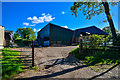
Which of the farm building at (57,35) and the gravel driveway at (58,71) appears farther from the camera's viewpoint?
the farm building at (57,35)

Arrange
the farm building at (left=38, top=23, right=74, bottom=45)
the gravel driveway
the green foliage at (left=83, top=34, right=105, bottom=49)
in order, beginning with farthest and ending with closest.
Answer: the farm building at (left=38, top=23, right=74, bottom=45), the green foliage at (left=83, top=34, right=105, bottom=49), the gravel driveway

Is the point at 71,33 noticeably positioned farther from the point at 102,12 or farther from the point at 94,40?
the point at 94,40

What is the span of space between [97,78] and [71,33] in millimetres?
16678

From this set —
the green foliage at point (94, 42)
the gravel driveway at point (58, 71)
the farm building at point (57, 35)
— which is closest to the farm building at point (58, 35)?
the farm building at point (57, 35)

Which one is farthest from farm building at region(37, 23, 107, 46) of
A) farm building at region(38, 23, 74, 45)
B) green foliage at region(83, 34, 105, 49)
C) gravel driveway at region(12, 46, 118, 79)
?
gravel driveway at region(12, 46, 118, 79)

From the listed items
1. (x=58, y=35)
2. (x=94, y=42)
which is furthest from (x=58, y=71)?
(x=58, y=35)

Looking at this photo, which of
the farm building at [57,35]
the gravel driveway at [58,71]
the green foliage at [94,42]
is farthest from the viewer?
the farm building at [57,35]

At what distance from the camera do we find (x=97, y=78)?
2555 millimetres

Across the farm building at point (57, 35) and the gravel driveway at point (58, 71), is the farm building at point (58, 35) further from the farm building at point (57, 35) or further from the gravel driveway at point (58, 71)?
the gravel driveway at point (58, 71)

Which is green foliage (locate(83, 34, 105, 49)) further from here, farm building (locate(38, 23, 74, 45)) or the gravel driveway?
farm building (locate(38, 23, 74, 45))

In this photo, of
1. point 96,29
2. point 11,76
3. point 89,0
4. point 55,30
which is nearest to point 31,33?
point 55,30

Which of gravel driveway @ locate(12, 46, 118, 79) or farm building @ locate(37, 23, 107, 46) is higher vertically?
farm building @ locate(37, 23, 107, 46)

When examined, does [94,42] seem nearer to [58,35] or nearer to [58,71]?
[58,71]

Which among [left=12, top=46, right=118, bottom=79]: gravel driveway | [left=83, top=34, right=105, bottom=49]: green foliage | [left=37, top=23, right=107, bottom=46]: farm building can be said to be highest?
[left=37, top=23, right=107, bottom=46]: farm building
